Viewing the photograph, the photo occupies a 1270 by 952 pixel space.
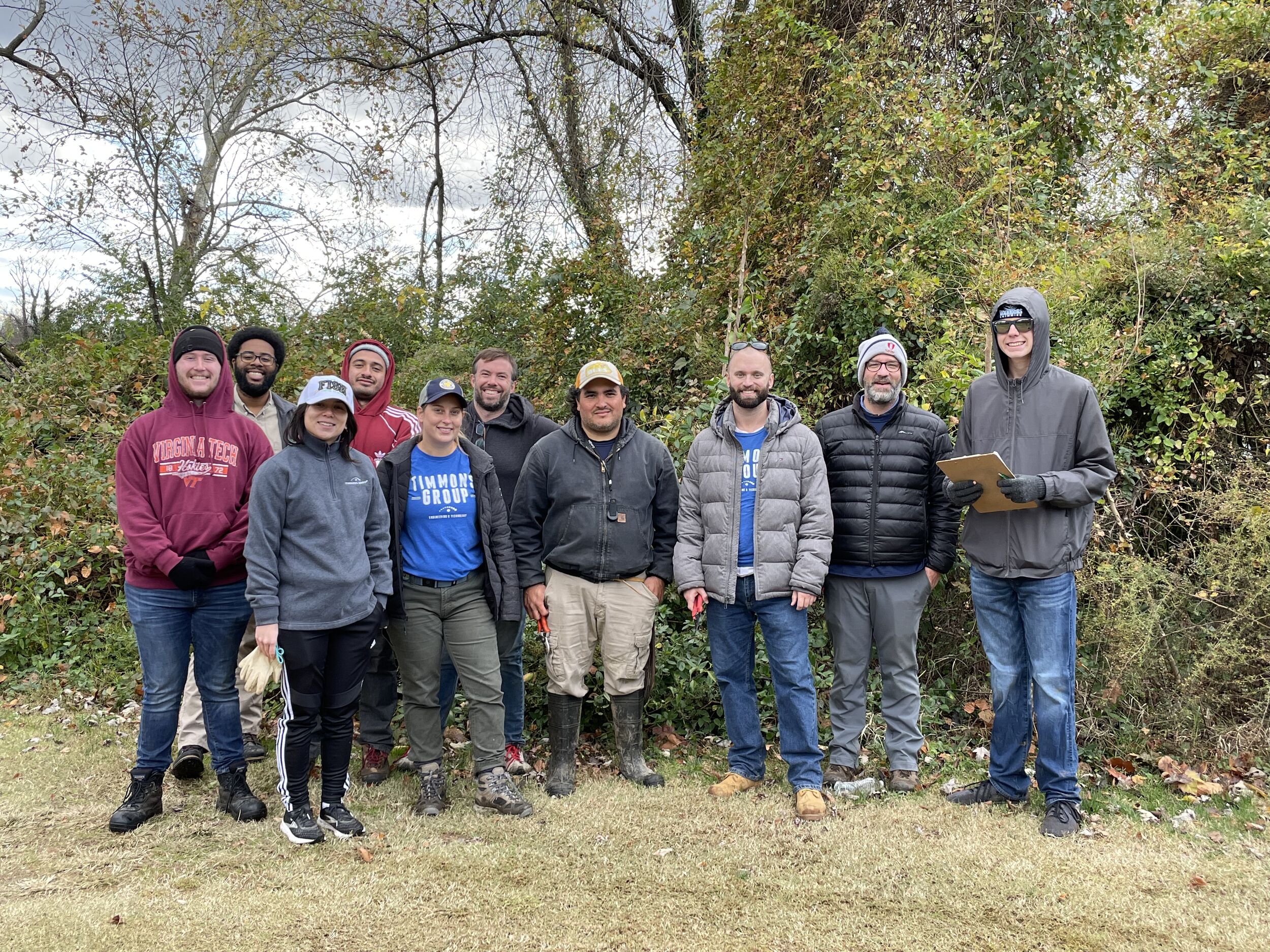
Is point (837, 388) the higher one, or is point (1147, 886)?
point (837, 388)

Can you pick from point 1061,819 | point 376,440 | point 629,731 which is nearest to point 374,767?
point 629,731

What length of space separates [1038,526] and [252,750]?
4246 millimetres

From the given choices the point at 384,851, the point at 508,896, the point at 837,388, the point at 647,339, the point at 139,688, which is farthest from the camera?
the point at 647,339

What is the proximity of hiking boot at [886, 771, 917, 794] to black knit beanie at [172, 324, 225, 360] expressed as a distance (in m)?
3.94

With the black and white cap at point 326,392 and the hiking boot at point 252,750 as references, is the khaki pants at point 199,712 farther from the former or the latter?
the black and white cap at point 326,392

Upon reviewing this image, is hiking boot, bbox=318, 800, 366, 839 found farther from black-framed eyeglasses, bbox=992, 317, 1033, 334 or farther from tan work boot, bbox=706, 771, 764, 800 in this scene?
black-framed eyeglasses, bbox=992, 317, 1033, 334

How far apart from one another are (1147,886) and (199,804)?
4258 millimetres

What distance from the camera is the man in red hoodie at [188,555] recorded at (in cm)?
418

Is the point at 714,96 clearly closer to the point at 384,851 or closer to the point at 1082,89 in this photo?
the point at 1082,89

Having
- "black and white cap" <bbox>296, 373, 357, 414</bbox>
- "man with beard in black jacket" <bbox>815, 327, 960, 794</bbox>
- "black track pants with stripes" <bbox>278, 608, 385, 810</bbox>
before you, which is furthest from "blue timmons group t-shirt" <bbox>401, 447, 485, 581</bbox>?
"man with beard in black jacket" <bbox>815, 327, 960, 794</bbox>

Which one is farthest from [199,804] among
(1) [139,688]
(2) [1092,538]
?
(2) [1092,538]

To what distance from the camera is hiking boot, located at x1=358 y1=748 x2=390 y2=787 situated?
489 cm

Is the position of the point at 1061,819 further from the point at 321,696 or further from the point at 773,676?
the point at 321,696

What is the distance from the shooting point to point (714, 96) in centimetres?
845
